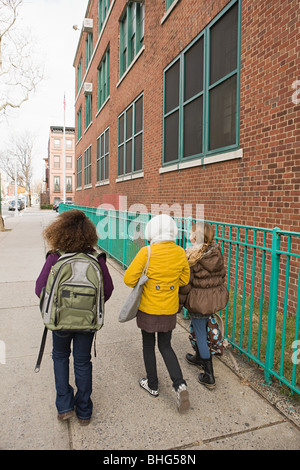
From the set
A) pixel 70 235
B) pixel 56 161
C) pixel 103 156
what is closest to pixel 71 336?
pixel 70 235

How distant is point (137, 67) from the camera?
1087 cm

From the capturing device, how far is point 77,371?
2545 millimetres

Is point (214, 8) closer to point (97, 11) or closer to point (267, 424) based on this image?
point (267, 424)

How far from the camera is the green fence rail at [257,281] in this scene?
118 inches

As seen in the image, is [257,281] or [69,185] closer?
[257,281]

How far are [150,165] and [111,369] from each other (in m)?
7.13

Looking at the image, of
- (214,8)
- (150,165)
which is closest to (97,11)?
(150,165)

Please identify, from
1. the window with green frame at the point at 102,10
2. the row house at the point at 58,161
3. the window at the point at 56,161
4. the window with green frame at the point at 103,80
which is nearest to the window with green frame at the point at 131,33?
the window with green frame at the point at 103,80

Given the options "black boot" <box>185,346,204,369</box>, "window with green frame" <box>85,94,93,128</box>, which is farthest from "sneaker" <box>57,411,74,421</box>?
"window with green frame" <box>85,94,93,128</box>

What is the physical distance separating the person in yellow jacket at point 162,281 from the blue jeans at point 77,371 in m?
0.48

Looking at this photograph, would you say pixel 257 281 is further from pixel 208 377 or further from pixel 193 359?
pixel 208 377

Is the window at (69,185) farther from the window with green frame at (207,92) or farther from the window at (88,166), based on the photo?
the window with green frame at (207,92)

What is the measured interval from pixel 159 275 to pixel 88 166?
20061 millimetres

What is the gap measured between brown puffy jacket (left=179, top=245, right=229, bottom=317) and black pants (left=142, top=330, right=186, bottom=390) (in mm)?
332
